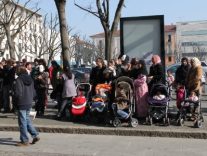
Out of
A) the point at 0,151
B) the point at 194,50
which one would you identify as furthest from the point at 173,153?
the point at 194,50

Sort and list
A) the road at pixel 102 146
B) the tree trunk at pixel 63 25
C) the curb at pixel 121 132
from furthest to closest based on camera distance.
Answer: the tree trunk at pixel 63 25
the curb at pixel 121 132
the road at pixel 102 146

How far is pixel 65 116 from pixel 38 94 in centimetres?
117

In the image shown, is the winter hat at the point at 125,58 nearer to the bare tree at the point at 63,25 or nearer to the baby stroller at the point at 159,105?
the baby stroller at the point at 159,105

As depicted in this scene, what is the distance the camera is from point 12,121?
1294 cm

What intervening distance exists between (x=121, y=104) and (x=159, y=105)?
38.2 inches

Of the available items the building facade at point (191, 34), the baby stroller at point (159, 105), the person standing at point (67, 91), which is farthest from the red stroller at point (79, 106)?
the building facade at point (191, 34)

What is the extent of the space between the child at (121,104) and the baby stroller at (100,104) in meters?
0.48

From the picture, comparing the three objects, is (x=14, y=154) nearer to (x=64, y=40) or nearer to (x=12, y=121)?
(x=12, y=121)

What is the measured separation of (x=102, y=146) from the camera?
33.0 ft

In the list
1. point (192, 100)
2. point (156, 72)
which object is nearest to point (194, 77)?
point (192, 100)

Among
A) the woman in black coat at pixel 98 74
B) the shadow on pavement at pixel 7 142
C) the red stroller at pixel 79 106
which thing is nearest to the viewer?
the shadow on pavement at pixel 7 142

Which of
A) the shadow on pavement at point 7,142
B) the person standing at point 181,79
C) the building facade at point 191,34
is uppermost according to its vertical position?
the building facade at point 191,34

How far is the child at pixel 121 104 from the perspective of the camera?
1177 centimetres

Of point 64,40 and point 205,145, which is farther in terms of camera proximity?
point 64,40
